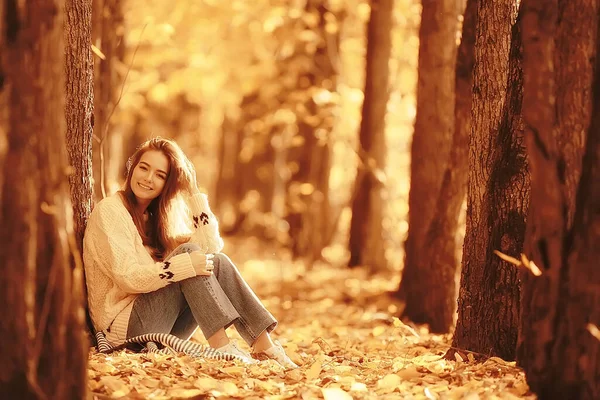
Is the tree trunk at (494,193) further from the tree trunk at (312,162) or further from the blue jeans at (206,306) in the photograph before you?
the tree trunk at (312,162)

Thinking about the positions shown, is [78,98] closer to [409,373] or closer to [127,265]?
[127,265]

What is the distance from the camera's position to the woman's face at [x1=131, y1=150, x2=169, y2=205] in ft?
16.9

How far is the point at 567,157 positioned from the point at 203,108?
71.0 feet

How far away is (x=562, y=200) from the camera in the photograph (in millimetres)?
3121

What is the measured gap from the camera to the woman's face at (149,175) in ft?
16.9

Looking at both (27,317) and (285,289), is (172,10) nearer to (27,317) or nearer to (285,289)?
(285,289)

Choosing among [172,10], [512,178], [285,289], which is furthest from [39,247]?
[172,10]

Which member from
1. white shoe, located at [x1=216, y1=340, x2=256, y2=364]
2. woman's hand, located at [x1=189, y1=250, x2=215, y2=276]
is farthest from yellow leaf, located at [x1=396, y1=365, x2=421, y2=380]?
woman's hand, located at [x1=189, y1=250, x2=215, y2=276]

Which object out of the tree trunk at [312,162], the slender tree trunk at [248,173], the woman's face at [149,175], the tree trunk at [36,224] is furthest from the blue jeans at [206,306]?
the slender tree trunk at [248,173]

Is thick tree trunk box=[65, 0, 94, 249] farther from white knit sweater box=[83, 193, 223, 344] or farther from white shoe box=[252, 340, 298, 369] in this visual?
white shoe box=[252, 340, 298, 369]

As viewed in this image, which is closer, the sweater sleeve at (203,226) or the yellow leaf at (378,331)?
the sweater sleeve at (203,226)

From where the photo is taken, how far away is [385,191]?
11484mm

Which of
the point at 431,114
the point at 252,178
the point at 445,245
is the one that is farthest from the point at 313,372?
the point at 252,178

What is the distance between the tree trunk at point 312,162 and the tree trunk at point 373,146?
102 centimetres
